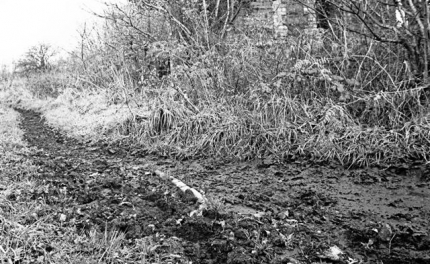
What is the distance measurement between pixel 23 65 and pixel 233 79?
2703 centimetres

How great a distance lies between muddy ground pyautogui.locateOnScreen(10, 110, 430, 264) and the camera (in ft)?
7.62

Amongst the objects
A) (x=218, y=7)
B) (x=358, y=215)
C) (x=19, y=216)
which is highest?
(x=218, y=7)

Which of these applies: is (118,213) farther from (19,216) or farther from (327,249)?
(327,249)

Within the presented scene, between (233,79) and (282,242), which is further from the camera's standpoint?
(233,79)

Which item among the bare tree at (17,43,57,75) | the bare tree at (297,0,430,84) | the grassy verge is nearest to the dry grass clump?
the grassy verge

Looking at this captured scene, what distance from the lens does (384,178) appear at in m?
3.69

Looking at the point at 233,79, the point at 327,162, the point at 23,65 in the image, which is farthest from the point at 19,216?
the point at 23,65

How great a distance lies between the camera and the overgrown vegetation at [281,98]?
4.26m

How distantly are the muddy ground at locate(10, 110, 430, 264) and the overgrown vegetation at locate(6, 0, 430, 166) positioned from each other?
0.32 metres

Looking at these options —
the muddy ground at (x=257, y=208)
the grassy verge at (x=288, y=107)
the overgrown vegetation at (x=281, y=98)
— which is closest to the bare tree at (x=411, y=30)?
the overgrown vegetation at (x=281, y=98)

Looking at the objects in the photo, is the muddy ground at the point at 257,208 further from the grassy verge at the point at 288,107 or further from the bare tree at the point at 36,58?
the bare tree at the point at 36,58

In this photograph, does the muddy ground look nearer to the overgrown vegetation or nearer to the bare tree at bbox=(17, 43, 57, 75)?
the overgrown vegetation

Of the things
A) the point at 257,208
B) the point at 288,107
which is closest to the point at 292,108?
the point at 288,107

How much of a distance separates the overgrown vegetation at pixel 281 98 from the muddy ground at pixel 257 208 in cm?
32
